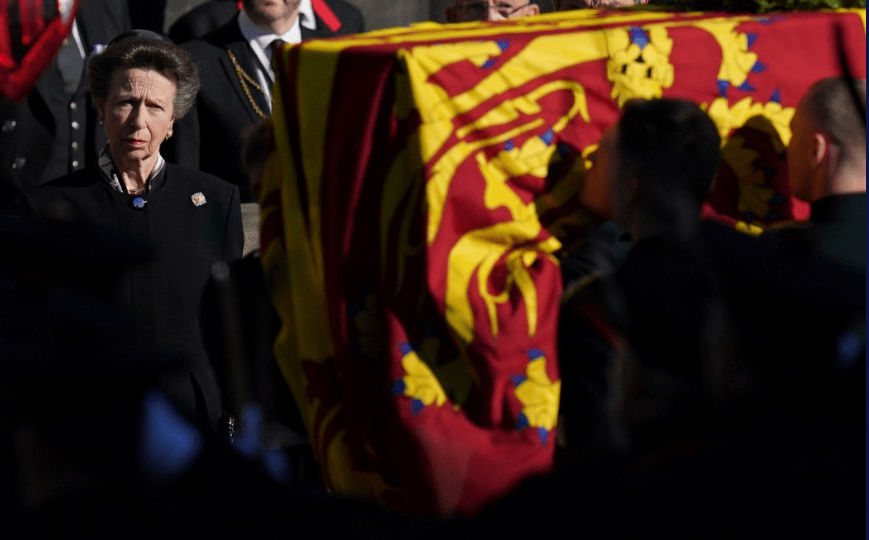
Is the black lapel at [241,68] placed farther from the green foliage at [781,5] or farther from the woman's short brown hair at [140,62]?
the green foliage at [781,5]

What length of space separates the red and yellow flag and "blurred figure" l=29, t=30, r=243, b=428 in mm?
559

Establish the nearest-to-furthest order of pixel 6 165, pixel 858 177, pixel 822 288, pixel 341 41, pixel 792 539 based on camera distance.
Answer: pixel 792 539, pixel 6 165, pixel 822 288, pixel 858 177, pixel 341 41

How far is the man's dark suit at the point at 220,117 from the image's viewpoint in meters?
3.87

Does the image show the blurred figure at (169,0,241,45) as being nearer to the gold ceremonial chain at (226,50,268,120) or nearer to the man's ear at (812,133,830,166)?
the gold ceremonial chain at (226,50,268,120)

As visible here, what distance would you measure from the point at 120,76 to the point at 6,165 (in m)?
1.81

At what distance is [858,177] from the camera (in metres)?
1.98

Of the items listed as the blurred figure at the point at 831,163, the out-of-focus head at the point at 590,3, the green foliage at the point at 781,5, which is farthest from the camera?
the out-of-focus head at the point at 590,3

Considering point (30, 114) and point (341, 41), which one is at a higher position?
point (341, 41)

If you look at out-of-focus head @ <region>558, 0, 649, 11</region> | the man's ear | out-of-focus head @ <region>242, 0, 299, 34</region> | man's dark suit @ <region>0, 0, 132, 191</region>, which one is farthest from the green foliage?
man's dark suit @ <region>0, 0, 132, 191</region>

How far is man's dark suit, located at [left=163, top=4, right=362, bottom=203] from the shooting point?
152 inches

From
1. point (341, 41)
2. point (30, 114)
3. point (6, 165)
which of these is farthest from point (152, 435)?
point (30, 114)

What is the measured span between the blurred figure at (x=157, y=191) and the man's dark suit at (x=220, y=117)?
2.84ft

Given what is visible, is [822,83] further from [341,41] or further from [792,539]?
[792,539]

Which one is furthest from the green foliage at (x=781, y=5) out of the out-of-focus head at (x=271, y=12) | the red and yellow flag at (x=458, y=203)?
the out-of-focus head at (x=271, y=12)
